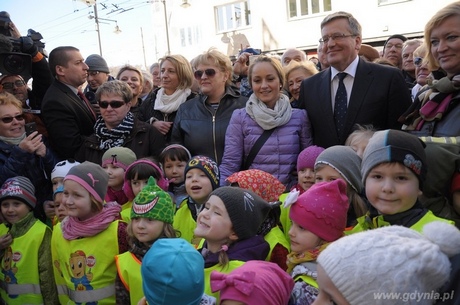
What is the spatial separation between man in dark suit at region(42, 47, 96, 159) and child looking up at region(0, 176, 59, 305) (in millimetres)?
742

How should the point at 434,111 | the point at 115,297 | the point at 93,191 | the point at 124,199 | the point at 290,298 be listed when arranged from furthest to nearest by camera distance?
the point at 124,199 → the point at 93,191 → the point at 115,297 → the point at 434,111 → the point at 290,298

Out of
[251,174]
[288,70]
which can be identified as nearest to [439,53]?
[251,174]

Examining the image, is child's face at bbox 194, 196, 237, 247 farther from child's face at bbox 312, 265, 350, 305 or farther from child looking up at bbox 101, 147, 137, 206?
child looking up at bbox 101, 147, 137, 206

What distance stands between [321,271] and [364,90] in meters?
2.21

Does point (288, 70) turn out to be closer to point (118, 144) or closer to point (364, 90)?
point (364, 90)

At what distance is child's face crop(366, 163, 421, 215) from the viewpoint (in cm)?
205

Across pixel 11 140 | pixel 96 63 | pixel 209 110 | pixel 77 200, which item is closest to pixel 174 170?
pixel 209 110

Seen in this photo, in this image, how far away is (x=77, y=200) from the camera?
3.05 metres

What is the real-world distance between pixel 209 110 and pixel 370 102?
1523 mm

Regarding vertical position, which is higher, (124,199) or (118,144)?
(118,144)

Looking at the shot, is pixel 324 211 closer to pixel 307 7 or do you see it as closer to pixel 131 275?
pixel 131 275

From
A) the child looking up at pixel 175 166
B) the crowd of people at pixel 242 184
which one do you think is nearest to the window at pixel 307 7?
the crowd of people at pixel 242 184

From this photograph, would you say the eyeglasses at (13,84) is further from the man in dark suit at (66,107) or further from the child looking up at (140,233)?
the child looking up at (140,233)

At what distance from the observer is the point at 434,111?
2.46 meters
